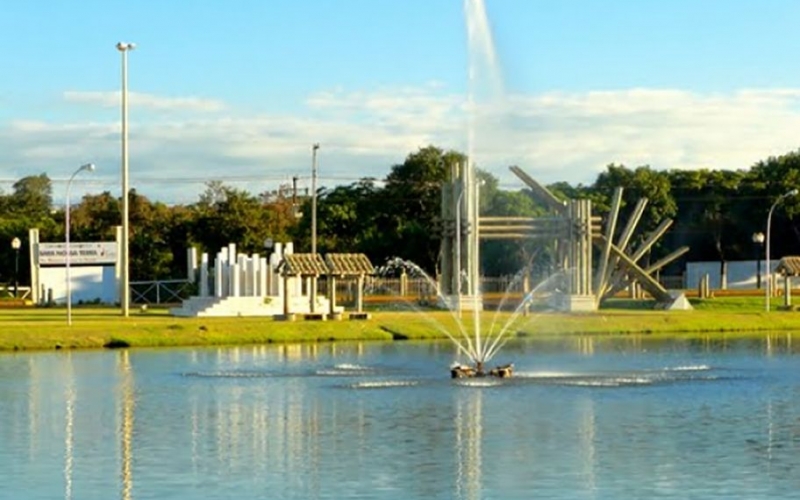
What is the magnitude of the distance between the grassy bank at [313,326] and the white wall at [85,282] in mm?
9816

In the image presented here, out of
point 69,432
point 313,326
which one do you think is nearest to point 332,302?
point 313,326

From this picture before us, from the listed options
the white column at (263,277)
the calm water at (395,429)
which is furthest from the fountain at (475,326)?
the white column at (263,277)

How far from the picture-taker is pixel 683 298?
269ft

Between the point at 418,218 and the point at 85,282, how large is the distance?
1115 inches

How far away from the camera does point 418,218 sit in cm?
11288

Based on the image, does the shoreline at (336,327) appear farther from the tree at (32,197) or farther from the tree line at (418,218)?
the tree at (32,197)

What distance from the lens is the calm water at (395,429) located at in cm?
2562

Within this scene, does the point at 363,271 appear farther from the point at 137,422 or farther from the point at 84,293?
the point at 137,422

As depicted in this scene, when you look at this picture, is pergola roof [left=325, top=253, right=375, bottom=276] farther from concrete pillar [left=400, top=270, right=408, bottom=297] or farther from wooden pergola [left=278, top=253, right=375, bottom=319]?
concrete pillar [left=400, top=270, right=408, bottom=297]

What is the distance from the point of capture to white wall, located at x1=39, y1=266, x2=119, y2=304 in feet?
301

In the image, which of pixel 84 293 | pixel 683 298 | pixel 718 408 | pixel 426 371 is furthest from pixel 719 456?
pixel 84 293

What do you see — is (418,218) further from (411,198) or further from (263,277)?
(263,277)

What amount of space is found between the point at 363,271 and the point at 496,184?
38.3 m

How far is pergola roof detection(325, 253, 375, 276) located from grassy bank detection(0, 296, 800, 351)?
2.28 meters
